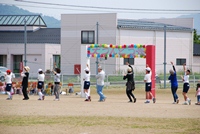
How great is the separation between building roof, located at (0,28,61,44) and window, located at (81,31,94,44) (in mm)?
8918

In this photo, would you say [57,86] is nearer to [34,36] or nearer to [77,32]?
[77,32]

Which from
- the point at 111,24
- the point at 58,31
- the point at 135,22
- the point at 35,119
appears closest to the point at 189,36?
the point at 135,22

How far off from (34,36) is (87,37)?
473 inches

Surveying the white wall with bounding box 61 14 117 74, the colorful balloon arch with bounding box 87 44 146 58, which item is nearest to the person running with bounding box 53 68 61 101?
the colorful balloon arch with bounding box 87 44 146 58

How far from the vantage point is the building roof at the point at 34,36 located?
6403cm

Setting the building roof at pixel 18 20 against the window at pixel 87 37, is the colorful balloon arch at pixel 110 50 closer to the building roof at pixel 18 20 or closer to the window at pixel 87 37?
the window at pixel 87 37

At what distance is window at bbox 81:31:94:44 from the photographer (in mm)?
56656

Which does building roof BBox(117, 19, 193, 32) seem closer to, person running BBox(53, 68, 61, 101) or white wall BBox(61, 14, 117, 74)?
white wall BBox(61, 14, 117, 74)

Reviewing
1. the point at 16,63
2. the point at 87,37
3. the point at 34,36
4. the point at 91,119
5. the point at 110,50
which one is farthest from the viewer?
the point at 34,36

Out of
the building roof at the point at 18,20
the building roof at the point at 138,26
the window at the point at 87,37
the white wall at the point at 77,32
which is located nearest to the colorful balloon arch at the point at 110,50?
Answer: the white wall at the point at 77,32

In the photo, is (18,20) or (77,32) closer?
(77,32)

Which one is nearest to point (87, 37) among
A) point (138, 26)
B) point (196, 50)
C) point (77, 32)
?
point (77, 32)

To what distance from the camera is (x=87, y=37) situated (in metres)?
57.0

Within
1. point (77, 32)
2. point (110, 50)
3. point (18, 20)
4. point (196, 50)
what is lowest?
point (110, 50)
